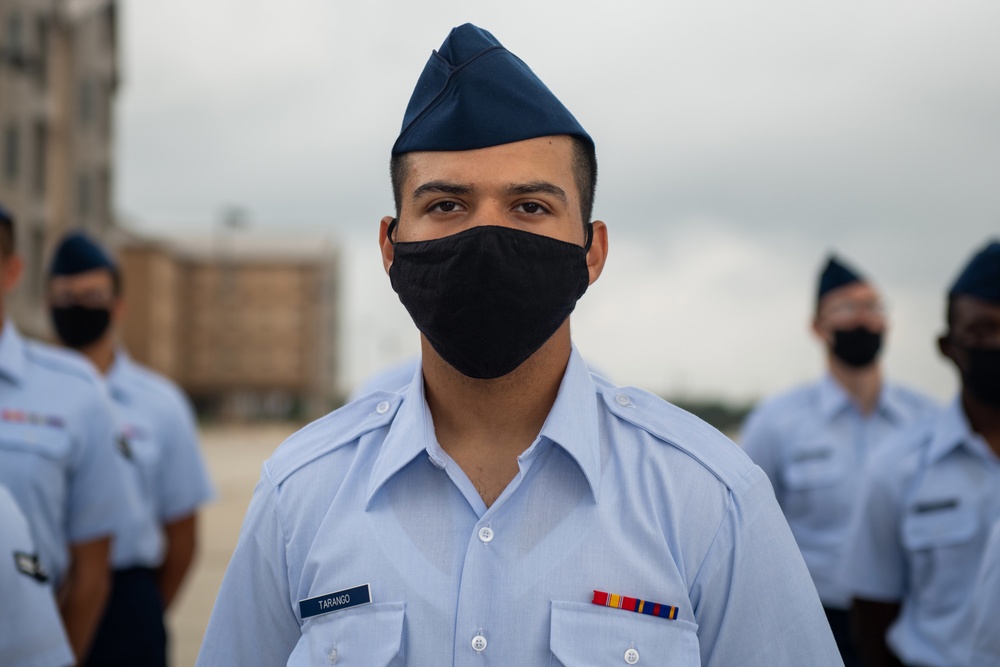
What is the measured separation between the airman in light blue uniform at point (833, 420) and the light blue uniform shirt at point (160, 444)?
2.89 metres

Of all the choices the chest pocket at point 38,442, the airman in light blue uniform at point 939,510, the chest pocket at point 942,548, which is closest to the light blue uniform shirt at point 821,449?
the airman in light blue uniform at point 939,510

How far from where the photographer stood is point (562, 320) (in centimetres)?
217

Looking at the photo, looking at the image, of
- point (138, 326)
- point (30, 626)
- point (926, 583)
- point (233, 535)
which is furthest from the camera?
point (138, 326)

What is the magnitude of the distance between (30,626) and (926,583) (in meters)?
2.89

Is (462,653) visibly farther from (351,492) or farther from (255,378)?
(255,378)

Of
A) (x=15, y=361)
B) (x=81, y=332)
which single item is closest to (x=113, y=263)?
(x=81, y=332)

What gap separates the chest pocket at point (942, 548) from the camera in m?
3.87

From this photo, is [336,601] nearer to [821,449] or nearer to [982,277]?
[982,277]

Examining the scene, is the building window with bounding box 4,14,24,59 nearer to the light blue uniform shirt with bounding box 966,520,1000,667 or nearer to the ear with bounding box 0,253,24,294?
the ear with bounding box 0,253,24,294

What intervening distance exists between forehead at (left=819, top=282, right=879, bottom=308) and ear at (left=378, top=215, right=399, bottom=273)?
4.38m

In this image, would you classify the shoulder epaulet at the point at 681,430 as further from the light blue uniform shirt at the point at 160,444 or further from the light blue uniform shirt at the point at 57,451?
the light blue uniform shirt at the point at 160,444

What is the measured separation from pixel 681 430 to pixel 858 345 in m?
4.24

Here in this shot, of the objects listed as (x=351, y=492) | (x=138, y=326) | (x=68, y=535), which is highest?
(x=351, y=492)

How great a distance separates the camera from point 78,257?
5531 mm
